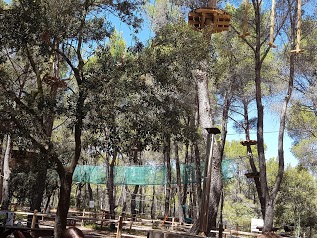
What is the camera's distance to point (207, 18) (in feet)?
27.8

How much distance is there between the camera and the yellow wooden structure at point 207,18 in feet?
27.5

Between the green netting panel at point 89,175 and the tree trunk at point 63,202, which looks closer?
the tree trunk at point 63,202

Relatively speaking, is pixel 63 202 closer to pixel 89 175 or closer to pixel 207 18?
pixel 207 18

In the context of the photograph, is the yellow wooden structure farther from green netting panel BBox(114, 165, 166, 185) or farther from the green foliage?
the green foliage

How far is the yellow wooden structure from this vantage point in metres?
8.38

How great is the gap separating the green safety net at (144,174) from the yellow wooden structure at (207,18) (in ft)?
22.7

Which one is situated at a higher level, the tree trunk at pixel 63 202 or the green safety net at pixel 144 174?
the green safety net at pixel 144 174

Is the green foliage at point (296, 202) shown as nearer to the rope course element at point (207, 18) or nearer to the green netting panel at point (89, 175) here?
the green netting panel at point (89, 175)

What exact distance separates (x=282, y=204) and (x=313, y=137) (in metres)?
8.71

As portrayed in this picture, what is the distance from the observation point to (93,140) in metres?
6.67

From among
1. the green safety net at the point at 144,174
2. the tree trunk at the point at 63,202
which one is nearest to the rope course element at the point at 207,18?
the tree trunk at the point at 63,202

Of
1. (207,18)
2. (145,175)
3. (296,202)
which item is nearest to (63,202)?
(207,18)

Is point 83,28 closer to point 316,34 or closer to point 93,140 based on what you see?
point 93,140

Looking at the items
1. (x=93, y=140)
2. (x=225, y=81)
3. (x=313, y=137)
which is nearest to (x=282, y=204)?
(x=313, y=137)
